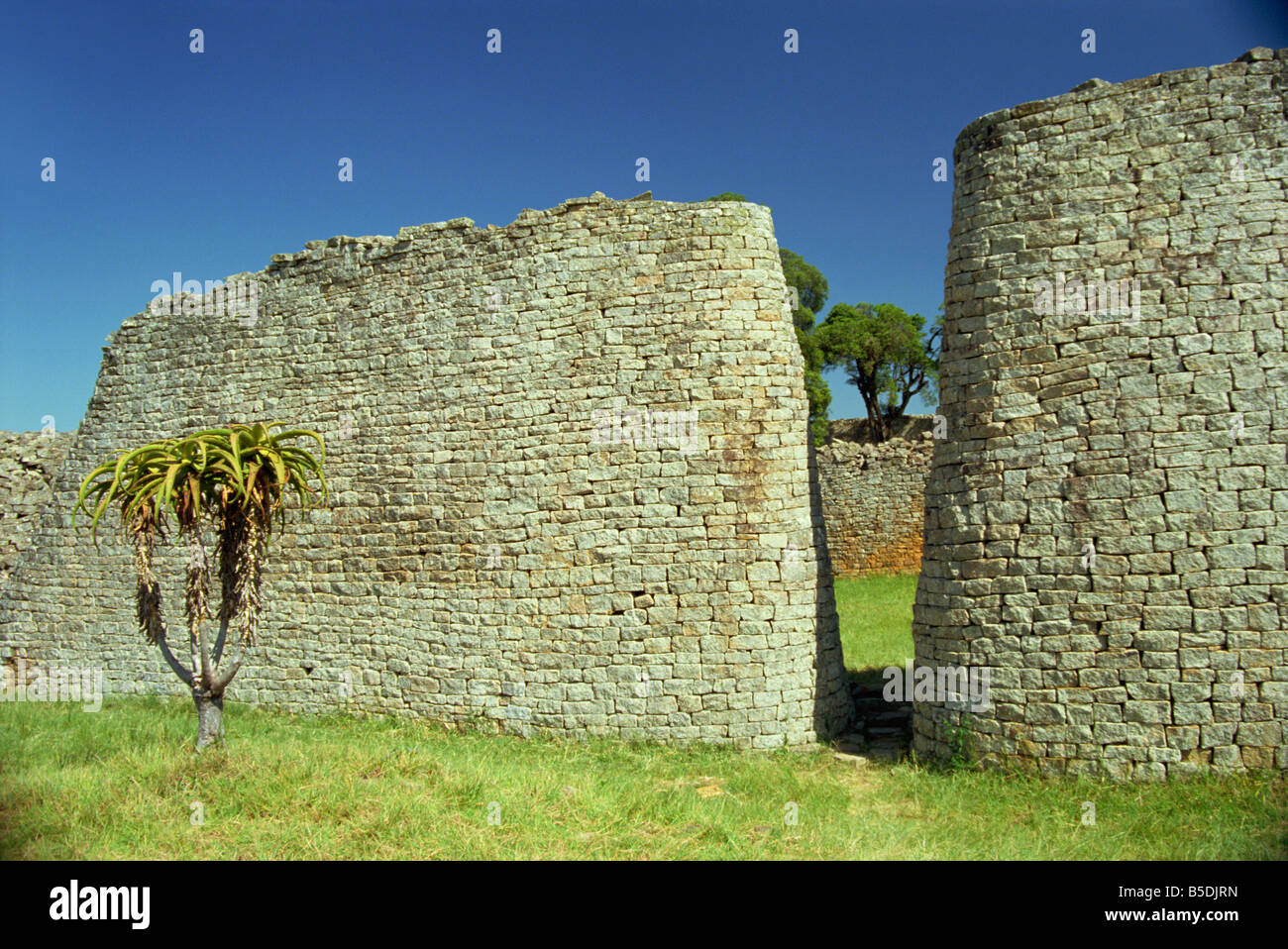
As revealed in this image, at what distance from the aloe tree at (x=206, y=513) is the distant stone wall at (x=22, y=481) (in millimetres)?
9933

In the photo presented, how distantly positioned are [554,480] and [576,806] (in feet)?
13.0

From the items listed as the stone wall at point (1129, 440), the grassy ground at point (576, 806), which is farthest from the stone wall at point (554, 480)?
the stone wall at point (1129, 440)

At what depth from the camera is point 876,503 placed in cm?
2145

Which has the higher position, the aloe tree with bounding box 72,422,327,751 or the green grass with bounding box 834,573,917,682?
the aloe tree with bounding box 72,422,327,751

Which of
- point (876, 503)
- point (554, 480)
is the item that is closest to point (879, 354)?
point (876, 503)

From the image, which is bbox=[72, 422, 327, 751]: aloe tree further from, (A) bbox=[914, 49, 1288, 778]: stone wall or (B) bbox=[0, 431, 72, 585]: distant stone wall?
(B) bbox=[0, 431, 72, 585]: distant stone wall

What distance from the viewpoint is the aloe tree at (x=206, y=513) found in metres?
7.63

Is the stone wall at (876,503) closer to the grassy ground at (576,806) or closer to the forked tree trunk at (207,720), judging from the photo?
the grassy ground at (576,806)

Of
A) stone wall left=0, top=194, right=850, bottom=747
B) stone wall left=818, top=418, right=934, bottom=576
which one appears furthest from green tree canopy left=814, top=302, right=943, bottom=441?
stone wall left=0, top=194, right=850, bottom=747

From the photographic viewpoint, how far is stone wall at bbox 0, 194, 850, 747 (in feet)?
29.5

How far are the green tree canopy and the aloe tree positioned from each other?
3274cm

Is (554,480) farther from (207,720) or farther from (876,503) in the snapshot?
(876,503)
